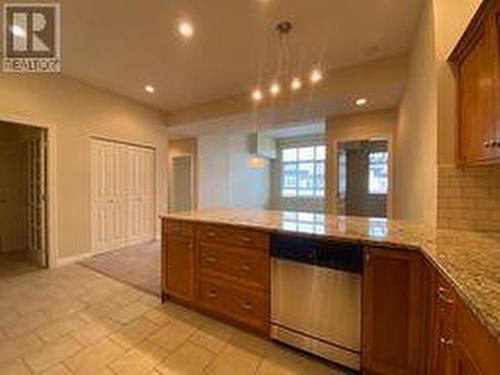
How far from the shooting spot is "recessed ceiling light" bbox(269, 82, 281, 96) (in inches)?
169

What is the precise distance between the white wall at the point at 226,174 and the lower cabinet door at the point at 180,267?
15.9ft

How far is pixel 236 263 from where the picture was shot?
2502 millimetres

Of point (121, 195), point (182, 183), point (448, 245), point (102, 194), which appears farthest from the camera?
point (182, 183)

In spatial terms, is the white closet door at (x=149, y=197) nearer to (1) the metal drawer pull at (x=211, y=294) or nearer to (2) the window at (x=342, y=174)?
(2) the window at (x=342, y=174)

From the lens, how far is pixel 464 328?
43.6 inches

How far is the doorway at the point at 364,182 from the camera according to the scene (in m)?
5.94

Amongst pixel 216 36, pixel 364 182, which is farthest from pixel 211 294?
pixel 364 182

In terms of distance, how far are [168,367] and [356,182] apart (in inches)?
211

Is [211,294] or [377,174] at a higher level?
[377,174]

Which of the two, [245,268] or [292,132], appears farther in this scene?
[292,132]

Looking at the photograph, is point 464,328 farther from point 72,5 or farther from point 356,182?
point 356,182

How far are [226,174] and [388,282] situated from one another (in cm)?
729

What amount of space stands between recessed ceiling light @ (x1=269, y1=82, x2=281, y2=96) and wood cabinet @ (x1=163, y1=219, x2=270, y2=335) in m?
2.46

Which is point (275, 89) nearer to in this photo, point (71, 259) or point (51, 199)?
point (51, 199)
